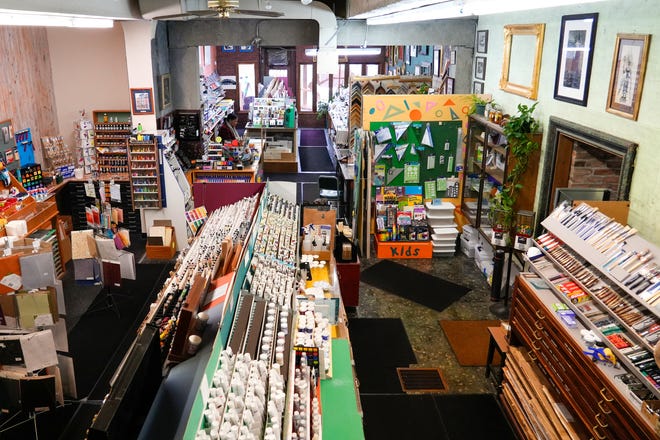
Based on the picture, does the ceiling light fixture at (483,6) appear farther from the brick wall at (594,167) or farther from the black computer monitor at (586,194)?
the brick wall at (594,167)

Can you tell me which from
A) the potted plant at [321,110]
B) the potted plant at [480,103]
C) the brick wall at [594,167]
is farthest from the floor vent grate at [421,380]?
the potted plant at [321,110]

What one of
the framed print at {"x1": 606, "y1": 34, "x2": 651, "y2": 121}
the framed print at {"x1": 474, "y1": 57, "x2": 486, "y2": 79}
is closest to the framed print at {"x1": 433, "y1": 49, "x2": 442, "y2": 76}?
the framed print at {"x1": 474, "y1": 57, "x2": 486, "y2": 79}

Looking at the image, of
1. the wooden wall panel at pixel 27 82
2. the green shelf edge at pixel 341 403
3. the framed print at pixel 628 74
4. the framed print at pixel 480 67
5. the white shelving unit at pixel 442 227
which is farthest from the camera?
the framed print at pixel 480 67

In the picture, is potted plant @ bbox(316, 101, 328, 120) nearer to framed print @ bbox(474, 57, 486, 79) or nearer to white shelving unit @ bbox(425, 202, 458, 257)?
framed print @ bbox(474, 57, 486, 79)

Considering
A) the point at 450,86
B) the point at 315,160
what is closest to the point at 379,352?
the point at 450,86

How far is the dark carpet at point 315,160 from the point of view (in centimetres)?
1468

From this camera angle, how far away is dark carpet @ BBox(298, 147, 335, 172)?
14.7 meters

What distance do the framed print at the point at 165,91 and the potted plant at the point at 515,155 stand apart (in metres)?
5.70

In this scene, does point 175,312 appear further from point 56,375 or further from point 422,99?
point 422,99

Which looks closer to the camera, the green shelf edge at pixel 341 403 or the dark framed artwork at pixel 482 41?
the green shelf edge at pixel 341 403

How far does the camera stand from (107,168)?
31.2 ft

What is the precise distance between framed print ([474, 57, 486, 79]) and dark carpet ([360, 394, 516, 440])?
5726mm

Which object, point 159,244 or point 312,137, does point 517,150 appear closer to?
point 159,244

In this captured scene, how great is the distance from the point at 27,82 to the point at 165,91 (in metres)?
2.14
